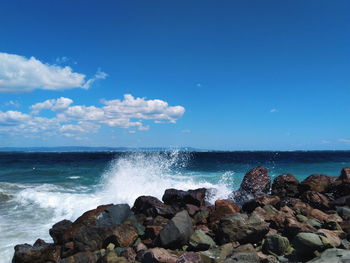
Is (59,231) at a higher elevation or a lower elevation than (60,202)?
higher

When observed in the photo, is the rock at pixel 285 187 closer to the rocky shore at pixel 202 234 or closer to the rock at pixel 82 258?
the rocky shore at pixel 202 234

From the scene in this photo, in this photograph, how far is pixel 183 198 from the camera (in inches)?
406

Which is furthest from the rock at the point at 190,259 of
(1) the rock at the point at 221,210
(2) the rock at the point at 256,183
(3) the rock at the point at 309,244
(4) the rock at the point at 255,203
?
(2) the rock at the point at 256,183

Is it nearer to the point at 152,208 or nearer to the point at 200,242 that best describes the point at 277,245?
the point at 200,242

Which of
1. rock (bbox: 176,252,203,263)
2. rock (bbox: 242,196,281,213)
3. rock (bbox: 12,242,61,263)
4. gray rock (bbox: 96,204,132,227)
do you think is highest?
rock (bbox: 242,196,281,213)

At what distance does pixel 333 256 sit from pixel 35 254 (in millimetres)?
6002

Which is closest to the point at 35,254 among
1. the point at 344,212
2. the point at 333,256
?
the point at 333,256

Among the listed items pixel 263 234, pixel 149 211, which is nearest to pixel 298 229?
pixel 263 234

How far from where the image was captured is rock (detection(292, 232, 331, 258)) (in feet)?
19.0

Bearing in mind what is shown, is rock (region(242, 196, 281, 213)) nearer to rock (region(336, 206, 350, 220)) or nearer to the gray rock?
rock (region(336, 206, 350, 220))

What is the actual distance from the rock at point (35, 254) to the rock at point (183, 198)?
156 inches

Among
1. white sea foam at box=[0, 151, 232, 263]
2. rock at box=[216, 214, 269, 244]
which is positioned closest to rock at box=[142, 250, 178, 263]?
rock at box=[216, 214, 269, 244]

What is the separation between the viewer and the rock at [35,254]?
7215 mm

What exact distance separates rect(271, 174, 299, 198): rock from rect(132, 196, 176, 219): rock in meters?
4.50
